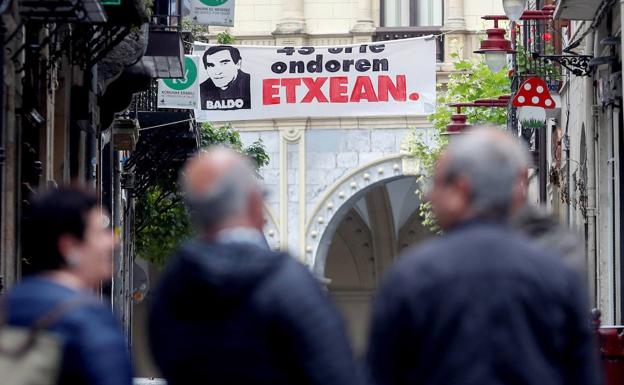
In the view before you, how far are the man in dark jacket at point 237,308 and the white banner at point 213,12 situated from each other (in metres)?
18.1

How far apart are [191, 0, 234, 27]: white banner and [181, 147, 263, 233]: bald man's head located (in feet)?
59.3

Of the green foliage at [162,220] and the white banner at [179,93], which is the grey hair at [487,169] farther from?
the green foliage at [162,220]

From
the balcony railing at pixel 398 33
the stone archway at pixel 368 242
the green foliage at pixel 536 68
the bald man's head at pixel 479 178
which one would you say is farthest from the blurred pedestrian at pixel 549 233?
the stone archway at pixel 368 242

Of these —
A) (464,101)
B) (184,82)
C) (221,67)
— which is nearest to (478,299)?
(184,82)

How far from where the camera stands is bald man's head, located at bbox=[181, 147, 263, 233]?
621 cm

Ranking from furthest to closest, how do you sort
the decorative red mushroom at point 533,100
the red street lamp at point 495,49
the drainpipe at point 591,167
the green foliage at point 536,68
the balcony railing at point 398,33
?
1. the balcony railing at point 398,33
2. the green foliage at point 536,68
3. the red street lamp at point 495,49
4. the decorative red mushroom at point 533,100
5. the drainpipe at point 591,167

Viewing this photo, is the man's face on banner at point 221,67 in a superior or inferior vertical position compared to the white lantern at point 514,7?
superior

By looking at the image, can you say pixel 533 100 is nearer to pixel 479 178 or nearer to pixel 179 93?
pixel 179 93

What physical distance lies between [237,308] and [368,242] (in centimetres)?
4451

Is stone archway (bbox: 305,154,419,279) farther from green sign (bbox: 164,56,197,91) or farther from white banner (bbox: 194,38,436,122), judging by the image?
green sign (bbox: 164,56,197,91)

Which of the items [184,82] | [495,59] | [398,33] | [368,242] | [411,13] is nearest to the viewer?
[495,59]

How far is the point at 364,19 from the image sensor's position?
42.0 meters

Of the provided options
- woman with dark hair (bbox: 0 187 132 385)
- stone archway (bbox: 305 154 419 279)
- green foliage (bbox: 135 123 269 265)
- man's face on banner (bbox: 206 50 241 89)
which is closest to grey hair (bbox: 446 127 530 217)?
woman with dark hair (bbox: 0 187 132 385)

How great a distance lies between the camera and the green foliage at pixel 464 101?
3438cm
